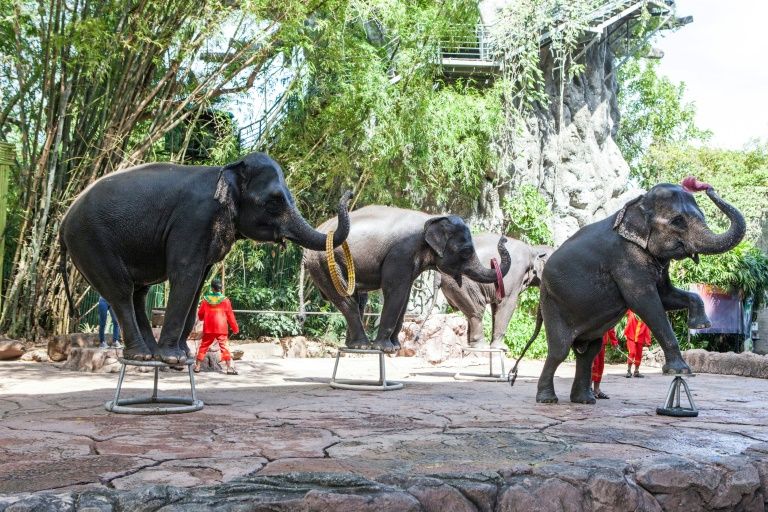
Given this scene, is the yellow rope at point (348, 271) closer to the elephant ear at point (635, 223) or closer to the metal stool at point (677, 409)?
the elephant ear at point (635, 223)

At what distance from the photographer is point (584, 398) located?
5312 millimetres

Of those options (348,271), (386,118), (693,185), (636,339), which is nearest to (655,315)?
(693,185)

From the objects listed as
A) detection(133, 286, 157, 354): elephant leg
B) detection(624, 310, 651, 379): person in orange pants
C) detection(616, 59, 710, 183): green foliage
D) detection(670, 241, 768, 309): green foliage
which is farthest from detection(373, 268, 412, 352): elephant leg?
detection(616, 59, 710, 183): green foliage

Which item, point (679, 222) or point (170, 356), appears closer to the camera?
point (170, 356)

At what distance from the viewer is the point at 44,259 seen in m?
9.73

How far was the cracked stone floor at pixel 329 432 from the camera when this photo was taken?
3.00m

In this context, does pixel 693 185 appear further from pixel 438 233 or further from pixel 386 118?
pixel 386 118

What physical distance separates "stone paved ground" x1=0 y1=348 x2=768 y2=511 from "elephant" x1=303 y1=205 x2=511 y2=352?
2.97ft

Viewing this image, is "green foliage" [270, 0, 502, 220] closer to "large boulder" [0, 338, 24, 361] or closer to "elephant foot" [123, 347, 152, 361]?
"large boulder" [0, 338, 24, 361]

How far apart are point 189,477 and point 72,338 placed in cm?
667

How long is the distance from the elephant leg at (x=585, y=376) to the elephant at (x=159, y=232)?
7.59 feet

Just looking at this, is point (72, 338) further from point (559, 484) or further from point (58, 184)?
point (559, 484)

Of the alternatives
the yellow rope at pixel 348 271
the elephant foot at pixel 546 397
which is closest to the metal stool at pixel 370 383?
the yellow rope at pixel 348 271

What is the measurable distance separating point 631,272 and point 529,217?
11081 mm
